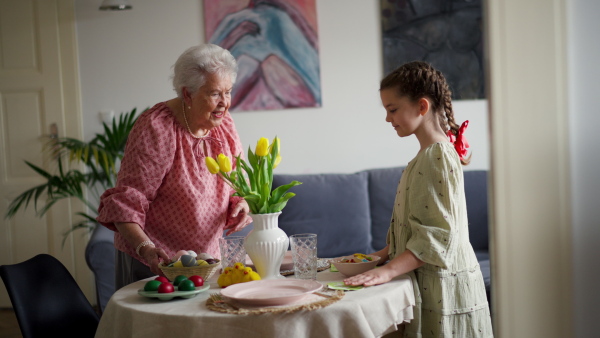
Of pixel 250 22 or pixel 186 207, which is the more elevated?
pixel 250 22

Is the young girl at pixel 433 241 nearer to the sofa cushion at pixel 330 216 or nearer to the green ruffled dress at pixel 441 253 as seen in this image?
the green ruffled dress at pixel 441 253

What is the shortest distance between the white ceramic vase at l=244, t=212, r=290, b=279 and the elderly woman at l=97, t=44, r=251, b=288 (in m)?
0.28

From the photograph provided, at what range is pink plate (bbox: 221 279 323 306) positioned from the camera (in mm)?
1375

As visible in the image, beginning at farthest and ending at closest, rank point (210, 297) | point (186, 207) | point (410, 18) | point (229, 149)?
point (410, 18) → point (229, 149) → point (186, 207) → point (210, 297)

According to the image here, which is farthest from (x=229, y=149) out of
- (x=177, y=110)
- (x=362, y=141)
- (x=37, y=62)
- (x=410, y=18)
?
(x=37, y=62)

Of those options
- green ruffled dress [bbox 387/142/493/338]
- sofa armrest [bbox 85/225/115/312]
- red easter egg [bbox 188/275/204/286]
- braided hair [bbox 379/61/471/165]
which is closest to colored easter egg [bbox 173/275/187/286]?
red easter egg [bbox 188/275/204/286]

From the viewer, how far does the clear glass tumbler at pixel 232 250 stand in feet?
5.60

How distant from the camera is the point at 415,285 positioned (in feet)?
5.36

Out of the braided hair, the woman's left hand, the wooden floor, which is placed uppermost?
the braided hair

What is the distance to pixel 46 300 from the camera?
78.4 inches

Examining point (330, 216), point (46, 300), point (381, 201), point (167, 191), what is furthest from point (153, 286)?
point (381, 201)

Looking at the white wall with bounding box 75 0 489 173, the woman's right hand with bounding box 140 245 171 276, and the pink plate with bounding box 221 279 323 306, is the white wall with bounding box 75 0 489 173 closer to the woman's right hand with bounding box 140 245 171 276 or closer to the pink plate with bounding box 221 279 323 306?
the woman's right hand with bounding box 140 245 171 276

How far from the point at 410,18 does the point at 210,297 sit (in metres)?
3.18

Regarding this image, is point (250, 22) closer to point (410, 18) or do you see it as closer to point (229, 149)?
point (410, 18)
